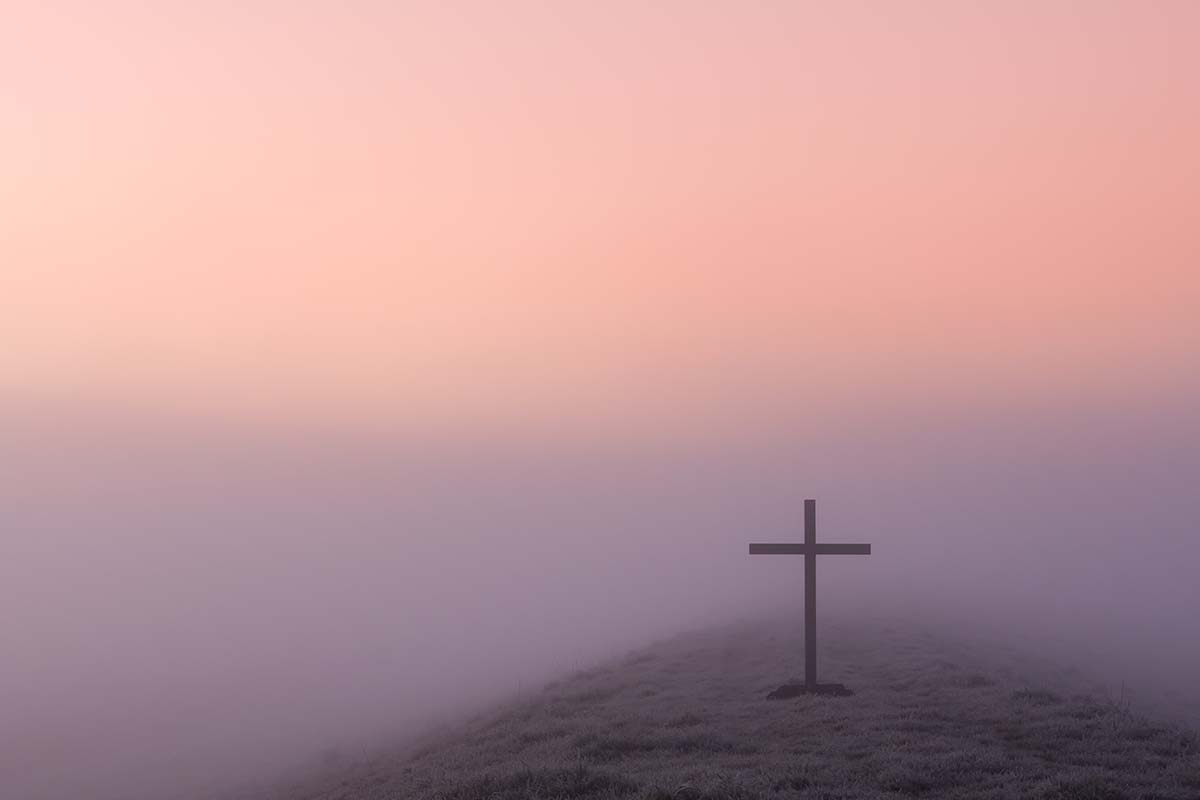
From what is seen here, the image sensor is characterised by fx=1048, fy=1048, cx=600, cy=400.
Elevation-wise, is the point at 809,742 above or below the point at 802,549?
below

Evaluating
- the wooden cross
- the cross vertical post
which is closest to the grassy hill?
the wooden cross

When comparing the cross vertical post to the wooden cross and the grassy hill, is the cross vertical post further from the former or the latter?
the grassy hill

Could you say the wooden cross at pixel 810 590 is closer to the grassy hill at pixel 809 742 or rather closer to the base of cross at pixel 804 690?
the base of cross at pixel 804 690

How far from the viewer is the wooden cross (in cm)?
2281

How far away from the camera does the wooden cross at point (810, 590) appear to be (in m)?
22.8

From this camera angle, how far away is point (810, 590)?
24.8 metres

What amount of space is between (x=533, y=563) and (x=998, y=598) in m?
78.6

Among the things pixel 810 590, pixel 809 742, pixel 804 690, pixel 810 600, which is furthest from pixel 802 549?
pixel 809 742

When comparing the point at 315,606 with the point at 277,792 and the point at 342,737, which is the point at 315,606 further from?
the point at 277,792

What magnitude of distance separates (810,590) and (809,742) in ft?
25.5

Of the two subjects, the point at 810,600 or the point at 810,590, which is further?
the point at 810,590

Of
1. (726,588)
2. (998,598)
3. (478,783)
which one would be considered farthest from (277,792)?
(726,588)

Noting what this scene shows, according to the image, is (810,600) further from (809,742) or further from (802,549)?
(809,742)

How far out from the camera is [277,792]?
84.6 feet
